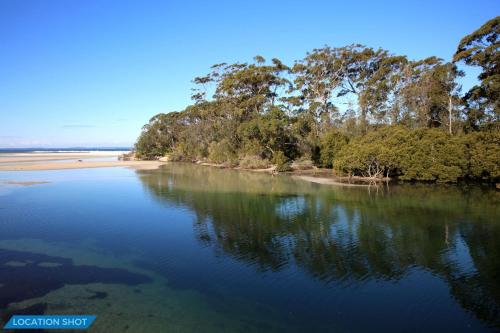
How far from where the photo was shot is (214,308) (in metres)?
10.6

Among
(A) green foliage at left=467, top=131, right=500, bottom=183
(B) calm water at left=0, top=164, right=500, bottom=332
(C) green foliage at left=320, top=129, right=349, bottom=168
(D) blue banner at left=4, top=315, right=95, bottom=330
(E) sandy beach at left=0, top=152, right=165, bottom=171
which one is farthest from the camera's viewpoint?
(E) sandy beach at left=0, top=152, right=165, bottom=171

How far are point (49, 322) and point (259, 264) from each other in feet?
24.7

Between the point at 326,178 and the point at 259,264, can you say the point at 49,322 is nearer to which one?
the point at 259,264

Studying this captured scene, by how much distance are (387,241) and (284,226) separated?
5.66 m

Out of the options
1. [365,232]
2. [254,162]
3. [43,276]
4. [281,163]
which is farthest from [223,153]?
[43,276]

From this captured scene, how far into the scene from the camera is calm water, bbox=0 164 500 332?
A: 10164 mm

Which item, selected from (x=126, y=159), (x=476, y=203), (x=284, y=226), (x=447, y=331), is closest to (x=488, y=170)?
(x=476, y=203)

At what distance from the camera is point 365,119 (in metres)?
50.5

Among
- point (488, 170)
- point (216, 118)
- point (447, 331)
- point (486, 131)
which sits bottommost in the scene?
point (447, 331)

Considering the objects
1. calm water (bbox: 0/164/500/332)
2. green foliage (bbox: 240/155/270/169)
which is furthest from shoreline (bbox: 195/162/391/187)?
calm water (bbox: 0/164/500/332)

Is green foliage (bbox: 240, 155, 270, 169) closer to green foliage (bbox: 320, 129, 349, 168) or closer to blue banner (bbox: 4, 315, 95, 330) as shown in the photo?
green foliage (bbox: 320, 129, 349, 168)

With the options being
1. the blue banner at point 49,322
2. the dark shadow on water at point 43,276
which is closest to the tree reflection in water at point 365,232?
the dark shadow on water at point 43,276

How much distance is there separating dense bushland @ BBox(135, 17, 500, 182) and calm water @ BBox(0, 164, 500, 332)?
915 cm

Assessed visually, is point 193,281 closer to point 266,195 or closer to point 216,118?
point 266,195
